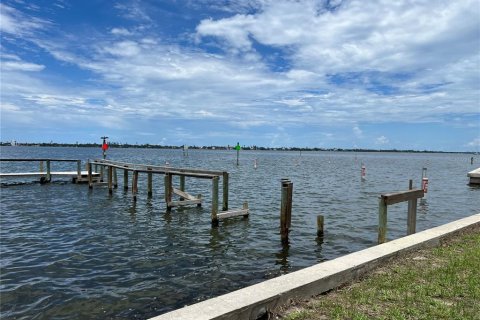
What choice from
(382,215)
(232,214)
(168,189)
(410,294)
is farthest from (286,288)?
(168,189)

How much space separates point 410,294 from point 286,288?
1700mm

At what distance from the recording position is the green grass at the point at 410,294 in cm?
471

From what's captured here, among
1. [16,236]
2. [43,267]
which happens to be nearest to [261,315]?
[43,267]

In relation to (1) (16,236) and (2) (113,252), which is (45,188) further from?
(2) (113,252)

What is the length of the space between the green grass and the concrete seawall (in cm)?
15

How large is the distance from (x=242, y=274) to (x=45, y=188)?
22548 mm

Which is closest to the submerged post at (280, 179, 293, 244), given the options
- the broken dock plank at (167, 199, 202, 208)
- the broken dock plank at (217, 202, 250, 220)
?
the broken dock plank at (217, 202, 250, 220)

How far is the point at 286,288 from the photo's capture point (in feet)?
16.8

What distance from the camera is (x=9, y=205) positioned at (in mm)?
19219

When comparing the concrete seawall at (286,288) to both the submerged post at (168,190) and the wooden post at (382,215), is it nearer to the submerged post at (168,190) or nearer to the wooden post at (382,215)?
the wooden post at (382,215)

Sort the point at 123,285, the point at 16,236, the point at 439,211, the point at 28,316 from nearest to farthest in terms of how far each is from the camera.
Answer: the point at 28,316
the point at 123,285
the point at 16,236
the point at 439,211

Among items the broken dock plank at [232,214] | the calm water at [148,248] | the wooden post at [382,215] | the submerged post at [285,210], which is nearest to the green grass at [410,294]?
the wooden post at [382,215]

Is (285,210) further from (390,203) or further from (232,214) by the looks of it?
(232,214)

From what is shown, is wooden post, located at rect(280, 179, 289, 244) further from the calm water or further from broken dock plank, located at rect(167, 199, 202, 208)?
broken dock plank, located at rect(167, 199, 202, 208)
